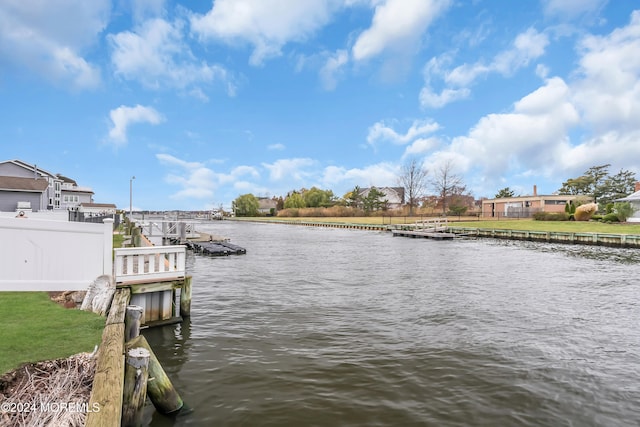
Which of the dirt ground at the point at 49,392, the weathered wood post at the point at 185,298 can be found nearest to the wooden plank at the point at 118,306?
the dirt ground at the point at 49,392

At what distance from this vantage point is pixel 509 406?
5508 mm

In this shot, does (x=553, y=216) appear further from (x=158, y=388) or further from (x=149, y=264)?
(x=158, y=388)

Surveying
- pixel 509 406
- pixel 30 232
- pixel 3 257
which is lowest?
pixel 509 406

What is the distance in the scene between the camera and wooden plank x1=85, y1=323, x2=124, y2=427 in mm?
3498

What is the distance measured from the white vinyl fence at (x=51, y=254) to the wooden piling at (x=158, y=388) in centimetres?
410

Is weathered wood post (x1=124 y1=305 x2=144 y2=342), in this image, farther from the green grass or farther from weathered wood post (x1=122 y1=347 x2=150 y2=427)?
weathered wood post (x1=122 y1=347 x2=150 y2=427)

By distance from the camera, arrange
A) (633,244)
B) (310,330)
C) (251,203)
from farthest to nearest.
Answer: (251,203), (633,244), (310,330)

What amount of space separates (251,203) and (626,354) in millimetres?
131817

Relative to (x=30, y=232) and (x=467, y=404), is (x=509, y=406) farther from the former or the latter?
(x=30, y=232)

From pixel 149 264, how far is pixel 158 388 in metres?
4.42

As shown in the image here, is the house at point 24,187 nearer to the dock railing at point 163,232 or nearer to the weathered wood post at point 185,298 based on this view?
the dock railing at point 163,232

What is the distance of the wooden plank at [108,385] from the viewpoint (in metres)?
3.50

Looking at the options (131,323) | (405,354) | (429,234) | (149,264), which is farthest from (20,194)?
(405,354)

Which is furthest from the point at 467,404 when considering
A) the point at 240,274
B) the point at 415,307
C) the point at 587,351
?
the point at 240,274
